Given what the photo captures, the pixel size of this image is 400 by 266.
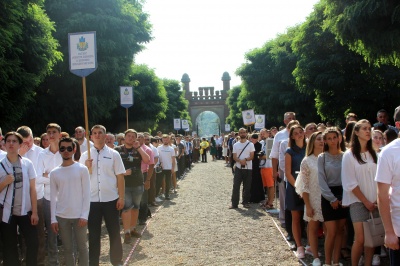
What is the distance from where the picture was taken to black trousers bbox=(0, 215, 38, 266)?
21.8 ft

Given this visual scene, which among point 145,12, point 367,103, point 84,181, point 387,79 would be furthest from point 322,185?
point 145,12

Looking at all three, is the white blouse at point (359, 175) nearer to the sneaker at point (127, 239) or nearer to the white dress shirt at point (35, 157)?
the white dress shirt at point (35, 157)

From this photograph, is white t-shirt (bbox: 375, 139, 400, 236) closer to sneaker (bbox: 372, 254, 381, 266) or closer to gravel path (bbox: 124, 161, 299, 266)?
sneaker (bbox: 372, 254, 381, 266)

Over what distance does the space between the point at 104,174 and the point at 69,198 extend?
3.66ft

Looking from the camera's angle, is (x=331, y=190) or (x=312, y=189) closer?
(x=331, y=190)

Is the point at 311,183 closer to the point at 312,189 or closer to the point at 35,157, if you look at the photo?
the point at 312,189

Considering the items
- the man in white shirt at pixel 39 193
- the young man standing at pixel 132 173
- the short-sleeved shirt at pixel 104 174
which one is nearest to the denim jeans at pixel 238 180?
the young man standing at pixel 132 173

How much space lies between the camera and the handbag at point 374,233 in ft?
19.9

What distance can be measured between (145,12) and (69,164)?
2570 cm

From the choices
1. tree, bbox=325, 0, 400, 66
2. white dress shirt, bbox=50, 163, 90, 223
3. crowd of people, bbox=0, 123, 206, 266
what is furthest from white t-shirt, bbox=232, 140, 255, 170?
white dress shirt, bbox=50, 163, 90, 223

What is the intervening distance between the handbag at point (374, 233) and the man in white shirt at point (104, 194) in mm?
3283

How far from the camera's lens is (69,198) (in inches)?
260

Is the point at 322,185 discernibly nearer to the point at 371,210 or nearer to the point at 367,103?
the point at 371,210

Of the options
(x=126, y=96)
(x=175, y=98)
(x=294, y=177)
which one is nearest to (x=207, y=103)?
(x=175, y=98)
